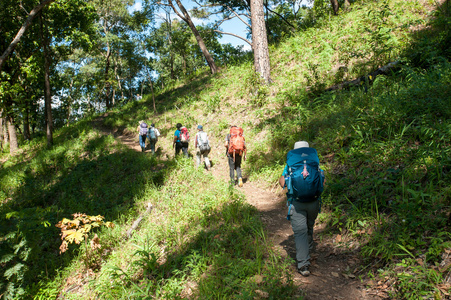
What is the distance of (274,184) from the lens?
6.89 meters

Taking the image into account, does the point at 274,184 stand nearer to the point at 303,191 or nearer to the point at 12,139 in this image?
the point at 303,191

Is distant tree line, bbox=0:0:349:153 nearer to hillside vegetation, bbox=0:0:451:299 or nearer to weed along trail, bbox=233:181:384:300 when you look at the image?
hillside vegetation, bbox=0:0:451:299

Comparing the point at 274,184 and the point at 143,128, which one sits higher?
the point at 143,128

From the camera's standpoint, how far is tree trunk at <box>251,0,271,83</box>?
10.9 meters

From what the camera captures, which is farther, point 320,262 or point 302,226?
point 320,262

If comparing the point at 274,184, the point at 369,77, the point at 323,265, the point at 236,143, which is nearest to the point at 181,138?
the point at 236,143

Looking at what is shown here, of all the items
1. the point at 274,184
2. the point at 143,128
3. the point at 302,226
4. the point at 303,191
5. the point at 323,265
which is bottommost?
the point at 323,265

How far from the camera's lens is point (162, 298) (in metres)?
3.60

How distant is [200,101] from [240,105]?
14.0 feet

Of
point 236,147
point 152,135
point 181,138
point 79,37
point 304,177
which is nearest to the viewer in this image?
point 304,177

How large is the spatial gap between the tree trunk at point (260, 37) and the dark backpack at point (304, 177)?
8.33 meters

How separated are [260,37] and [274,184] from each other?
7115mm

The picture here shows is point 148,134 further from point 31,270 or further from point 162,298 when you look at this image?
point 162,298

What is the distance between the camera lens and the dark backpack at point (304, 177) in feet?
11.1
